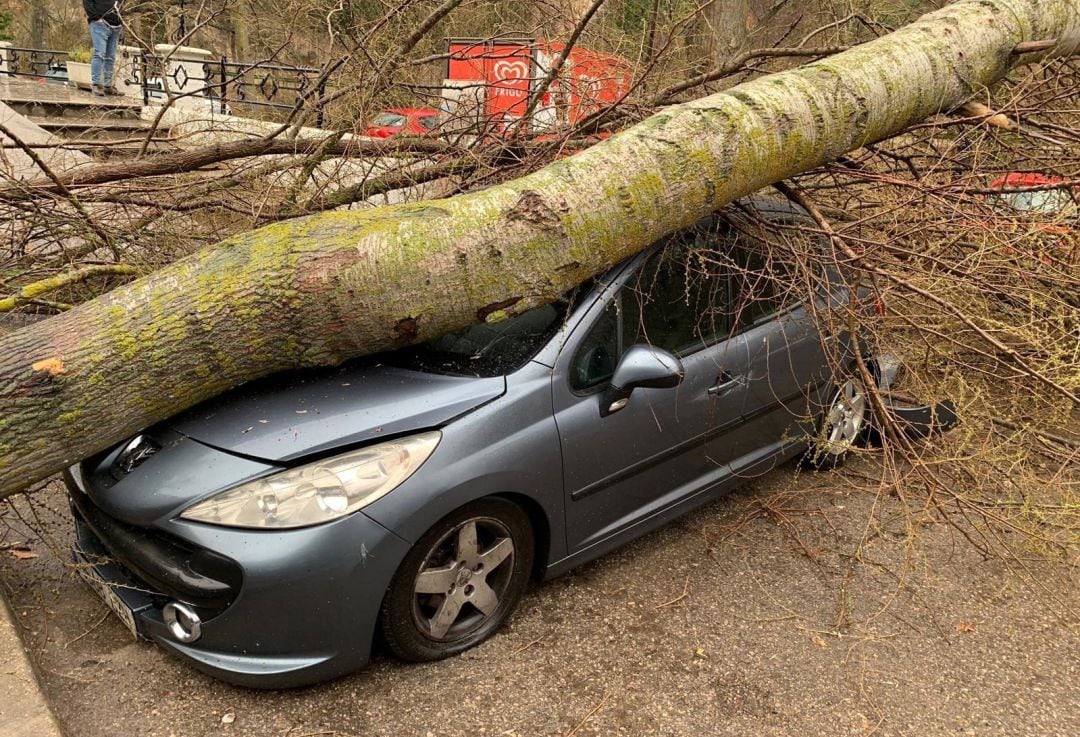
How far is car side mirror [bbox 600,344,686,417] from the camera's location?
9.09ft

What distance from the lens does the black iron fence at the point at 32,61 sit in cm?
1698

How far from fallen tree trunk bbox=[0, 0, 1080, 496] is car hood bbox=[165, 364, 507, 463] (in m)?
0.08

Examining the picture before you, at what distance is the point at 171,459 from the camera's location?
8.14 feet

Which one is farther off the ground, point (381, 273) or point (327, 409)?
point (381, 273)

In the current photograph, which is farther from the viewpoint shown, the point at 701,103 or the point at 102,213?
the point at 102,213

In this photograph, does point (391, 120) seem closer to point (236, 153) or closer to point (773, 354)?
point (236, 153)

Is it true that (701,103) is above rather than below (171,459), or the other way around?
above

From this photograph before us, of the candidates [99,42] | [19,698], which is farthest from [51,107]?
[19,698]

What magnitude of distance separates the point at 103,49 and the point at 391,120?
28.0 feet

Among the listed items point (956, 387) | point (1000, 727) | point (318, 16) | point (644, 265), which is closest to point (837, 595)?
point (1000, 727)

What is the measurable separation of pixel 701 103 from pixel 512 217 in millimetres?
964

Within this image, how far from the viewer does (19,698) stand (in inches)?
87.8

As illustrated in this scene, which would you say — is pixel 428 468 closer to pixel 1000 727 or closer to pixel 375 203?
pixel 1000 727

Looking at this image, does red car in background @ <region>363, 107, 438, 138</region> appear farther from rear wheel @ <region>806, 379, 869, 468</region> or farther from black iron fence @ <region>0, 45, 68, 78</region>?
black iron fence @ <region>0, 45, 68, 78</region>
